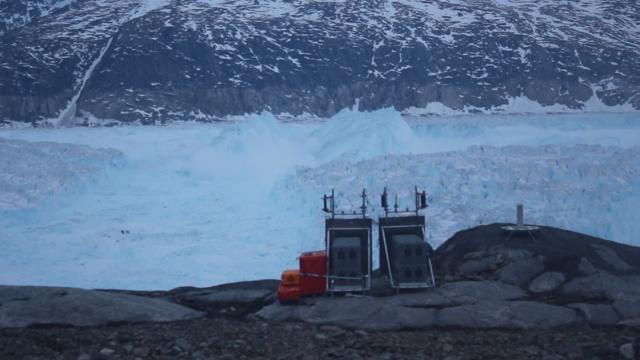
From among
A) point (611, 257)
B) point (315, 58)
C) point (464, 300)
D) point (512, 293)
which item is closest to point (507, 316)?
point (464, 300)

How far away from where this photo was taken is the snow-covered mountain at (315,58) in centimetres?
4188

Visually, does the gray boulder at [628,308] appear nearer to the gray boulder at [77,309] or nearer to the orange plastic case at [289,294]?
the orange plastic case at [289,294]

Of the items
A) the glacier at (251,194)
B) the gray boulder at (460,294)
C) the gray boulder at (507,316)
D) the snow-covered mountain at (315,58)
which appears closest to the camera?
the gray boulder at (507,316)

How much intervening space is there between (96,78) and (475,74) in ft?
81.9

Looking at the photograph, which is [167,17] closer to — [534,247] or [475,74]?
[475,74]

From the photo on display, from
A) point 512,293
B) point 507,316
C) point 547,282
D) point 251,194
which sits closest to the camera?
point 507,316

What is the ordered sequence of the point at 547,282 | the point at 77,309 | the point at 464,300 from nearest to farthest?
the point at 77,309
the point at 464,300
the point at 547,282

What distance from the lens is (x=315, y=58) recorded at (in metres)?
47.1

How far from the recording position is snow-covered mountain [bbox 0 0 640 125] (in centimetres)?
4188

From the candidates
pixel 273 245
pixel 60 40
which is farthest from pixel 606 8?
pixel 273 245

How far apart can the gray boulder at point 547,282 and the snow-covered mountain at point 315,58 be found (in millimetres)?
34559

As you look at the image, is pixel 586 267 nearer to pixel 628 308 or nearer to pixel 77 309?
pixel 628 308

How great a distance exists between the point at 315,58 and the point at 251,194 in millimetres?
31684

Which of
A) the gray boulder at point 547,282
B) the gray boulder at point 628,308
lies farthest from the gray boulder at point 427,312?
the gray boulder at point 628,308
